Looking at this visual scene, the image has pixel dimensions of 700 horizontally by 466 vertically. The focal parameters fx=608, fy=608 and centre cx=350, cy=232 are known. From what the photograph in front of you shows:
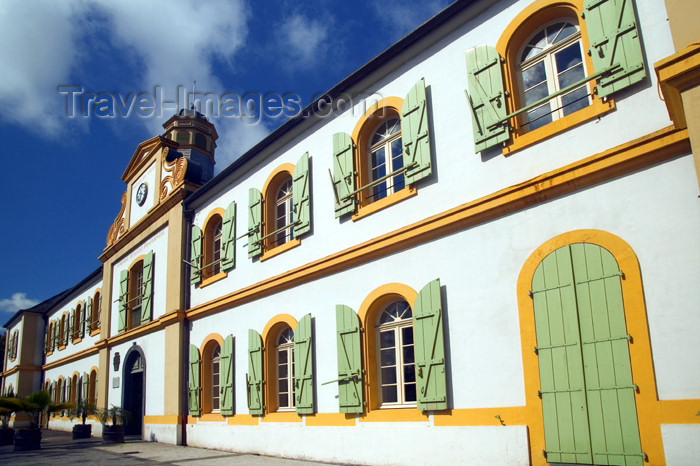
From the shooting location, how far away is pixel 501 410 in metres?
7.35

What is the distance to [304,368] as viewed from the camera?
10.6 meters

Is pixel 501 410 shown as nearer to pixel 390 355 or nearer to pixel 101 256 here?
pixel 390 355

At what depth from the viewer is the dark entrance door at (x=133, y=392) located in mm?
18641

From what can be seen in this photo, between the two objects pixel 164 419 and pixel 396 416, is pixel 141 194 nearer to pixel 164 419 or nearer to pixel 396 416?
pixel 164 419

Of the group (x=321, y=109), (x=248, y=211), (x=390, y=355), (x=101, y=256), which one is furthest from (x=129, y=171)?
(x=390, y=355)

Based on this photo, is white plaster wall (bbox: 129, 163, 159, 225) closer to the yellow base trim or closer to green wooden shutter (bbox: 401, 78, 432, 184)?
green wooden shutter (bbox: 401, 78, 432, 184)

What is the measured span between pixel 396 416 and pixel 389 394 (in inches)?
22.2

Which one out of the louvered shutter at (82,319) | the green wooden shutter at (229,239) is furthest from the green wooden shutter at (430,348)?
the louvered shutter at (82,319)

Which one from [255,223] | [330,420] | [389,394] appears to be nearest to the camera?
[389,394]

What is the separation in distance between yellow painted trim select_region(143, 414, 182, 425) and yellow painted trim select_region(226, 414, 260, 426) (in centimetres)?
240

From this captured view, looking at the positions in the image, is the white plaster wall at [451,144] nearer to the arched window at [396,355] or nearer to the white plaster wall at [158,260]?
the arched window at [396,355]

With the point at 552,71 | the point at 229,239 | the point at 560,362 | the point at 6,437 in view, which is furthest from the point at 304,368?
the point at 6,437

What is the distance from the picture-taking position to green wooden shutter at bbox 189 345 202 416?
46.4 ft

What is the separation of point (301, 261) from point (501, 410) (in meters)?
5.18
